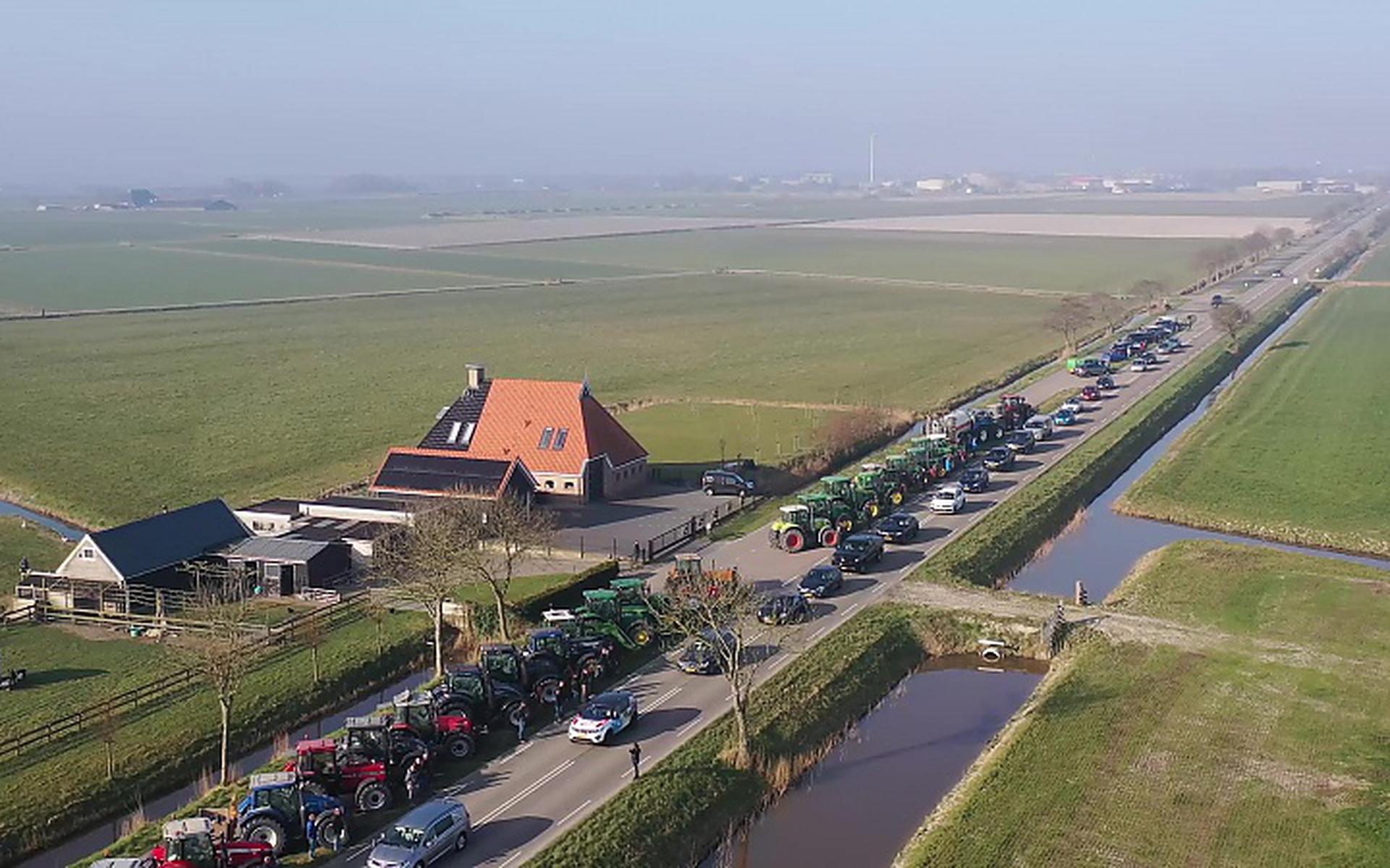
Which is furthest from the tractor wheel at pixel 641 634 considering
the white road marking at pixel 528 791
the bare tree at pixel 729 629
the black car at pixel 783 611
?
the white road marking at pixel 528 791

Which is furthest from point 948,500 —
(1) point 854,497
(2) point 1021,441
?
(2) point 1021,441

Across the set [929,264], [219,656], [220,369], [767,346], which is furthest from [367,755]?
[929,264]

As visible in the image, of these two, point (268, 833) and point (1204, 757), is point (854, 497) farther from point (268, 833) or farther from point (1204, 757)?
point (268, 833)

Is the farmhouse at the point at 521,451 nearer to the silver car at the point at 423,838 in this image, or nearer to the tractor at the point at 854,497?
the tractor at the point at 854,497

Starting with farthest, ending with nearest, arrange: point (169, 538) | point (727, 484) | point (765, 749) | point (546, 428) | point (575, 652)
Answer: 1. point (546, 428)
2. point (727, 484)
3. point (169, 538)
4. point (575, 652)
5. point (765, 749)

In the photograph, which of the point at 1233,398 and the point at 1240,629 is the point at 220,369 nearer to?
the point at 1233,398

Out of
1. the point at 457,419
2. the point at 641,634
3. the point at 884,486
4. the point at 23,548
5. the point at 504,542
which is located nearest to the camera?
the point at 641,634
